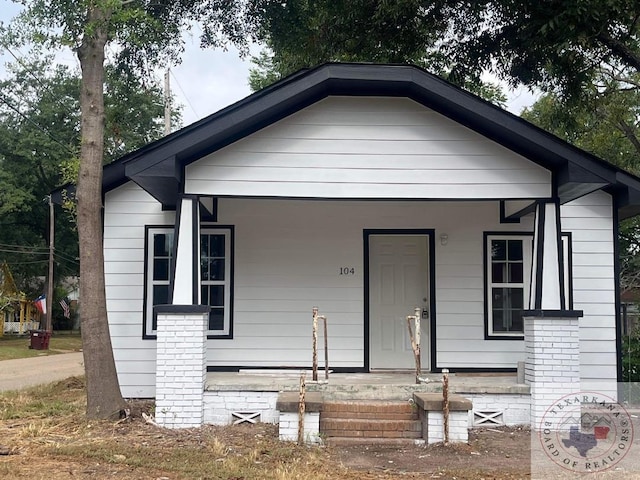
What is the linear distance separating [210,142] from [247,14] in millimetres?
5896

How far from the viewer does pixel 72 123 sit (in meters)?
33.0

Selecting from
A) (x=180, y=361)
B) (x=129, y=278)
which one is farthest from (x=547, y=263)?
(x=129, y=278)

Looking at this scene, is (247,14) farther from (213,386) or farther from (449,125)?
(213,386)

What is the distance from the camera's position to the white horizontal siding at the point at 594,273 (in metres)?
9.09

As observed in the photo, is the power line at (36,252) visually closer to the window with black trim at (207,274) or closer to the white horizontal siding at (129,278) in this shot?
the white horizontal siding at (129,278)

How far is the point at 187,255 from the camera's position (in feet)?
24.1

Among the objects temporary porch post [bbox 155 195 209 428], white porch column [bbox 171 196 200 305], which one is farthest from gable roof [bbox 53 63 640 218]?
temporary porch post [bbox 155 195 209 428]

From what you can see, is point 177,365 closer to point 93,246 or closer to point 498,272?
point 93,246

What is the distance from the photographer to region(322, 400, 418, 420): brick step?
711 centimetres

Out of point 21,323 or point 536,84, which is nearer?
point 536,84

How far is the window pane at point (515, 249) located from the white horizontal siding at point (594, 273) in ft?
2.20

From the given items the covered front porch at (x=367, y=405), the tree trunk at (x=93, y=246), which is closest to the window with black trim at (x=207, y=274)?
the covered front porch at (x=367, y=405)

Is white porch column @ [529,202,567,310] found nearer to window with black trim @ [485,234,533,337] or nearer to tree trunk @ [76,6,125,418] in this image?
window with black trim @ [485,234,533,337]

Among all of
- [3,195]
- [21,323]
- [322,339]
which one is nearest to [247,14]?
[322,339]
